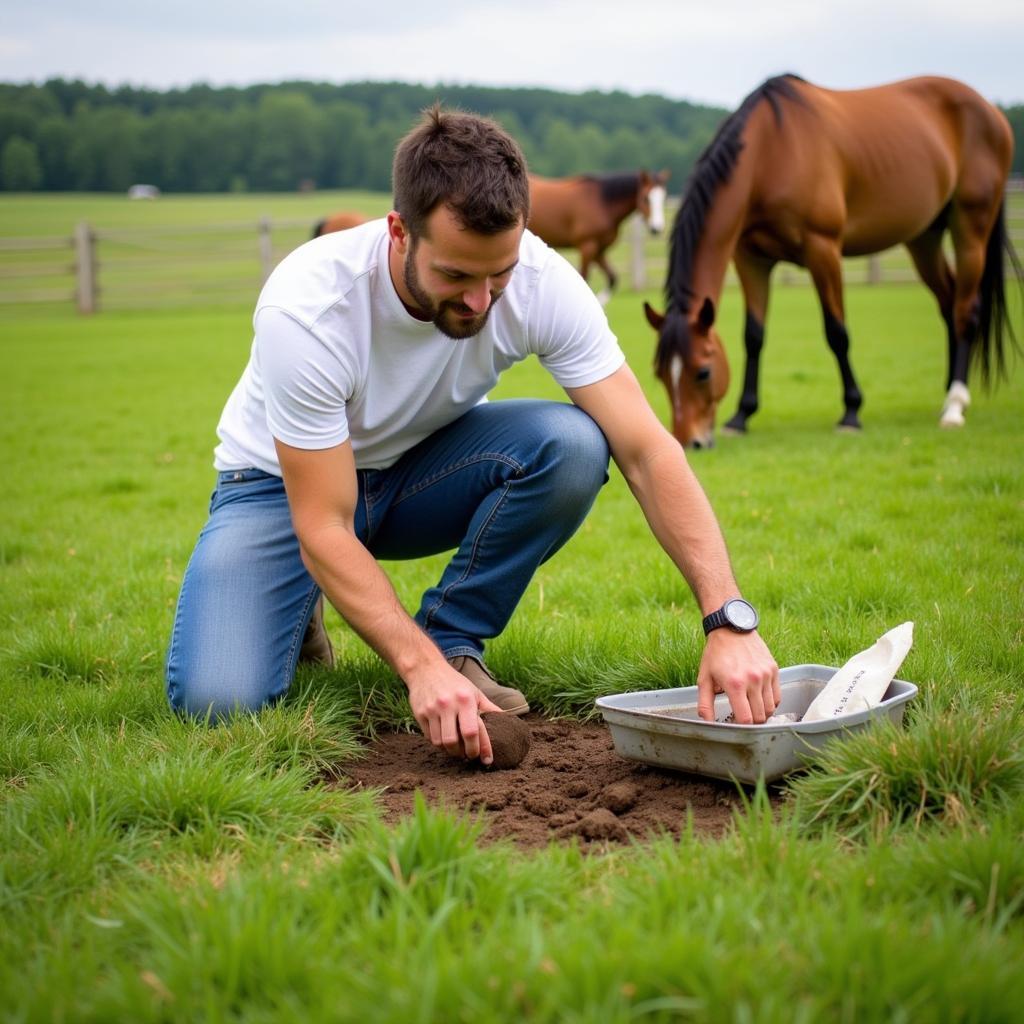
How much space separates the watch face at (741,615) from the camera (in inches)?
108

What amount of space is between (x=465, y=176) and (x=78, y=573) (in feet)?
10.7

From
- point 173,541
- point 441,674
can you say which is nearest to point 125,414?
point 173,541

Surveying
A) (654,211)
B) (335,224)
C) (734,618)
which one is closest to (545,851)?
(734,618)

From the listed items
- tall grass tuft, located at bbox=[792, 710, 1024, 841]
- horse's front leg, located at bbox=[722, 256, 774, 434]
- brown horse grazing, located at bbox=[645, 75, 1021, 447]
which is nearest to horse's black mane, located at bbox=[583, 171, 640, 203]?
brown horse grazing, located at bbox=[645, 75, 1021, 447]

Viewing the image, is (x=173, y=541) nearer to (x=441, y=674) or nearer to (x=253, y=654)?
(x=253, y=654)

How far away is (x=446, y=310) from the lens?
3062mm

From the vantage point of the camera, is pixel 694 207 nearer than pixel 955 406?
Yes

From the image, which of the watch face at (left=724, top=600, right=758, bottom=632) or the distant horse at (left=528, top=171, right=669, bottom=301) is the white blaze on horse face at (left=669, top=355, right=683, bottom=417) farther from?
the distant horse at (left=528, top=171, right=669, bottom=301)

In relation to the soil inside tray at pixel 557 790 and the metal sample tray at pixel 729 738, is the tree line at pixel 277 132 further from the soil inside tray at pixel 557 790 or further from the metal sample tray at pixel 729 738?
the metal sample tray at pixel 729 738

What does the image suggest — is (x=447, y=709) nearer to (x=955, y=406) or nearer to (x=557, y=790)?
(x=557, y=790)

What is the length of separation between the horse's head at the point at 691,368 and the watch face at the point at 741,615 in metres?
4.97

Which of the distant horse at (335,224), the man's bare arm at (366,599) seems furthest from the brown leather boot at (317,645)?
the distant horse at (335,224)

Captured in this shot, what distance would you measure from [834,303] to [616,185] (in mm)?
15141

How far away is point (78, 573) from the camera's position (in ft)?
17.2
